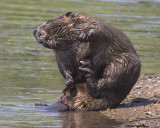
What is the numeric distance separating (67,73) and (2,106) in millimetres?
1081

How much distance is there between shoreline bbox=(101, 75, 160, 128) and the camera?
23.5ft

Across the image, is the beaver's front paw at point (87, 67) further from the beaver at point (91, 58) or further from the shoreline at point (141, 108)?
the shoreline at point (141, 108)

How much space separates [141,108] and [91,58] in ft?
3.20

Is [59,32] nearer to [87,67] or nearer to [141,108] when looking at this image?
[87,67]

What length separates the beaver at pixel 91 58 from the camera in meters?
7.76

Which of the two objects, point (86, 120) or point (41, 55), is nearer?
point (86, 120)

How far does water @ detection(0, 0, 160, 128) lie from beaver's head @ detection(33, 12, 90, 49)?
65cm

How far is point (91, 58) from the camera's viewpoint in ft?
26.0

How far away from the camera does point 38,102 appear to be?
8586 millimetres

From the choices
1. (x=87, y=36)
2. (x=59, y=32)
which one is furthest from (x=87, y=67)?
(x=59, y=32)

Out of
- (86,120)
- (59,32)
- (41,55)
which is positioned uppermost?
(59,32)

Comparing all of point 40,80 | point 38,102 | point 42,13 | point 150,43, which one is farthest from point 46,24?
point 42,13

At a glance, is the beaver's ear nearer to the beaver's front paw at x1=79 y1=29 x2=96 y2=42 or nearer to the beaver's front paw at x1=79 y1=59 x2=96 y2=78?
the beaver's front paw at x1=79 y1=29 x2=96 y2=42

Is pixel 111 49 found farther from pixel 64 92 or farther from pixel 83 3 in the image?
pixel 83 3
